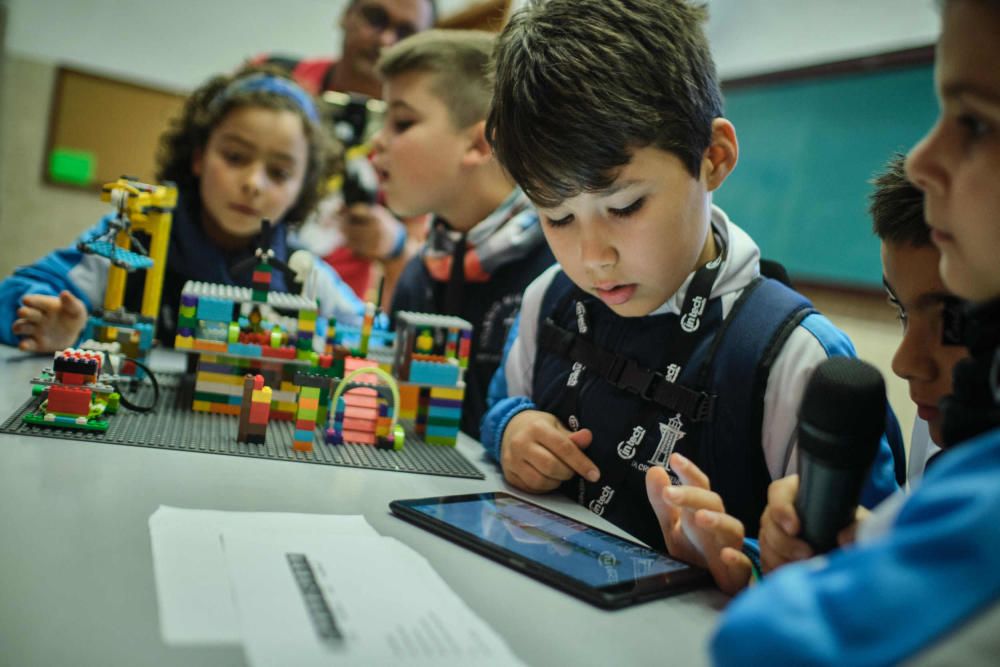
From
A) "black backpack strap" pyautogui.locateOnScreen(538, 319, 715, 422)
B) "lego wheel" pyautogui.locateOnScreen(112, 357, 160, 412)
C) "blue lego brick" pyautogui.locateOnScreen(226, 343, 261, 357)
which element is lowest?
"lego wheel" pyautogui.locateOnScreen(112, 357, 160, 412)

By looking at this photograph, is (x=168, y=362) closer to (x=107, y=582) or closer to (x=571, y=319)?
(x=571, y=319)

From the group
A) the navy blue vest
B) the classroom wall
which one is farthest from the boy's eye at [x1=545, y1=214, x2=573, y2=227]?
the classroom wall

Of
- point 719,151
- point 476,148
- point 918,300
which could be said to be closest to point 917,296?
point 918,300

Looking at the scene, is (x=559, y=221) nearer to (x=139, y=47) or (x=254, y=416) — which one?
(x=254, y=416)

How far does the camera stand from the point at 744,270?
3.33 ft

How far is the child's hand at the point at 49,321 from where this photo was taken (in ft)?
4.36

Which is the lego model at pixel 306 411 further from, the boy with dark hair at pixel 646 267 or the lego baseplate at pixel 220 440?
the boy with dark hair at pixel 646 267

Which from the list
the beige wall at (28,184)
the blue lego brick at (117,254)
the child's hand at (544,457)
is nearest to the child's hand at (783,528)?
the child's hand at (544,457)

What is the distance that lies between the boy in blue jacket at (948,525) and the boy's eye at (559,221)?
534 mm

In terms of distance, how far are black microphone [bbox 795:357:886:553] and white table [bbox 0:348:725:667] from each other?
0.14 meters

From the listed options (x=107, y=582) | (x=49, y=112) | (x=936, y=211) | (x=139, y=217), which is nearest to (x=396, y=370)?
(x=139, y=217)

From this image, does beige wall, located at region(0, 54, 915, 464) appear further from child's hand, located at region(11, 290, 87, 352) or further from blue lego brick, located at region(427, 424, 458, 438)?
blue lego brick, located at region(427, 424, 458, 438)

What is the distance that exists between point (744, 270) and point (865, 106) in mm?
1575

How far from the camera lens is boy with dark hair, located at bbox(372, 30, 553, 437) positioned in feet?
5.23
